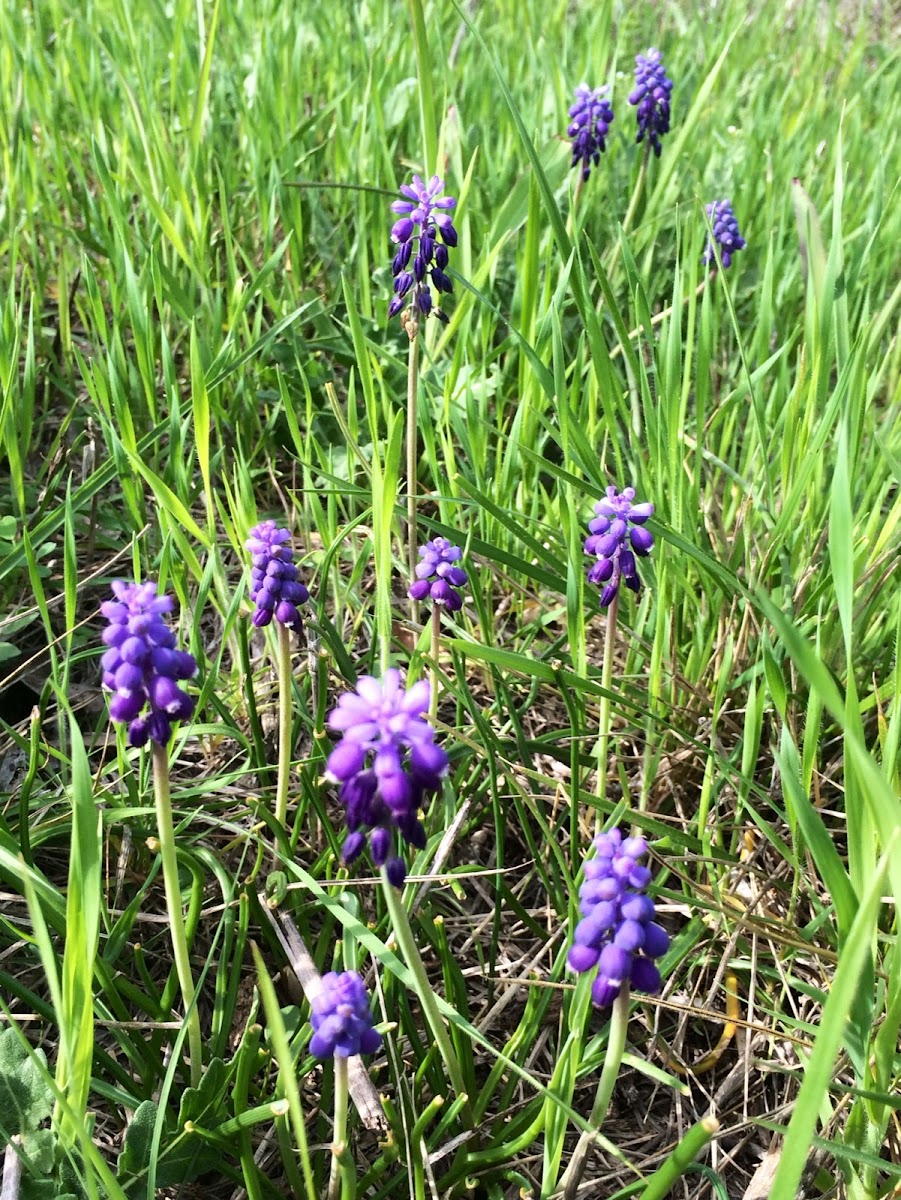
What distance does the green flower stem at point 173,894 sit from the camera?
5.59ft

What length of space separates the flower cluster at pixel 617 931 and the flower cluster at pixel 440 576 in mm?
974

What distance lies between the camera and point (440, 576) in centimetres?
243

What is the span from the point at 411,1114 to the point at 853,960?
3.44ft

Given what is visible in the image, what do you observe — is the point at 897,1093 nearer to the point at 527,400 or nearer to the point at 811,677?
the point at 811,677

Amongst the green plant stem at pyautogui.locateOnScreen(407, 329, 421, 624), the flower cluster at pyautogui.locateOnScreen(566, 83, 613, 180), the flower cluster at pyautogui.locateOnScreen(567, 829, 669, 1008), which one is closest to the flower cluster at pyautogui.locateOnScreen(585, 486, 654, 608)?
the green plant stem at pyautogui.locateOnScreen(407, 329, 421, 624)

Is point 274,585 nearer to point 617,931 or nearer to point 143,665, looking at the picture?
point 143,665

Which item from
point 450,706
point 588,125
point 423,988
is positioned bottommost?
point 450,706

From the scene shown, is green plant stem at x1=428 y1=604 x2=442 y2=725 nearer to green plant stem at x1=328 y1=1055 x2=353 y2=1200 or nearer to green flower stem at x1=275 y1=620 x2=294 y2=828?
green flower stem at x1=275 y1=620 x2=294 y2=828

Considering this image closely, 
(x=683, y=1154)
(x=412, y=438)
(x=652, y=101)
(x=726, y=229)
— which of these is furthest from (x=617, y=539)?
(x=652, y=101)

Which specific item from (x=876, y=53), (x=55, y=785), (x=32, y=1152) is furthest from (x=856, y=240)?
(x=876, y=53)

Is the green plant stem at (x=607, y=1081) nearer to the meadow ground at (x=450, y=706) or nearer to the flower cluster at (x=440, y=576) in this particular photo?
the meadow ground at (x=450, y=706)

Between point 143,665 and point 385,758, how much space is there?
49 cm

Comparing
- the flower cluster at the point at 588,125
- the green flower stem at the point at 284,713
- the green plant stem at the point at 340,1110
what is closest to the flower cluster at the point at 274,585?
the green flower stem at the point at 284,713

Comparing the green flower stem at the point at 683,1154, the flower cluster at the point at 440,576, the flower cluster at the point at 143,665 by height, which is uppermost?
the flower cluster at the point at 143,665
